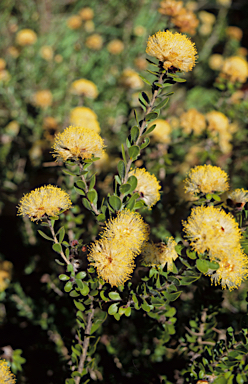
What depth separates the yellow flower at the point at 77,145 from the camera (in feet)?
2.20

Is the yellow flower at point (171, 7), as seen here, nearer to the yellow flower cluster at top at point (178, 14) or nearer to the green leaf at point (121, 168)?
the yellow flower cluster at top at point (178, 14)

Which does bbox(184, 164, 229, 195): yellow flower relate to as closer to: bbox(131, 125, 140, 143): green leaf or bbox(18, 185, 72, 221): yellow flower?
bbox(131, 125, 140, 143): green leaf

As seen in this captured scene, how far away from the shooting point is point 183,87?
2.94 m

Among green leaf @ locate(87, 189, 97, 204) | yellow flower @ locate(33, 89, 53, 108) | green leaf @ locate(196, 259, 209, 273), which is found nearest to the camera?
green leaf @ locate(196, 259, 209, 273)

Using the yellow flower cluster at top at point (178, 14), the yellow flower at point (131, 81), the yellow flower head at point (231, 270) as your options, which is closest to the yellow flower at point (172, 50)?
the yellow flower head at point (231, 270)

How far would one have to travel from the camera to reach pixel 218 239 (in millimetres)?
600

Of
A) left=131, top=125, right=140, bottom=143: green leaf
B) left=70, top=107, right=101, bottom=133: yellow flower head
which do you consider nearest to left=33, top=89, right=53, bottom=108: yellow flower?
left=70, top=107, right=101, bottom=133: yellow flower head

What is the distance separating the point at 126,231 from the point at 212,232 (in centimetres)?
19

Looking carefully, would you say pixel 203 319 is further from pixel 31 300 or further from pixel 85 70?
pixel 85 70

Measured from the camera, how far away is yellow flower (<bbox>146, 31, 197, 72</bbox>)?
0.62 m

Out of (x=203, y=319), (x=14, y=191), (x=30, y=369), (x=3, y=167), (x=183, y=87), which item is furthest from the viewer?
(x=183, y=87)

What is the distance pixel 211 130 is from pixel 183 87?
1778 mm

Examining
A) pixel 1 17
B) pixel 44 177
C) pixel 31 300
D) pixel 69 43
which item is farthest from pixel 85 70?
pixel 31 300

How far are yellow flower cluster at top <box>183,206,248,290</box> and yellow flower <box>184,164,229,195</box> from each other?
12 centimetres
